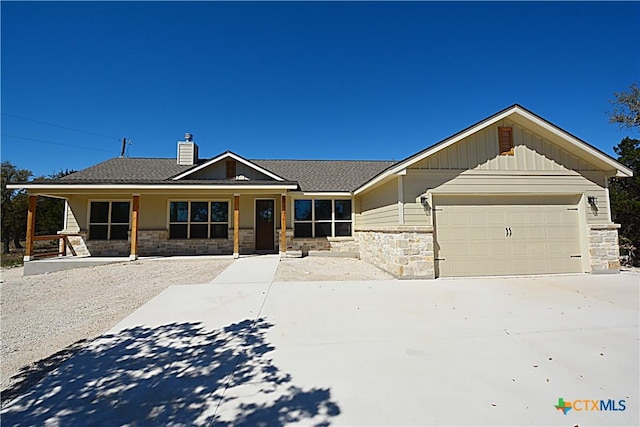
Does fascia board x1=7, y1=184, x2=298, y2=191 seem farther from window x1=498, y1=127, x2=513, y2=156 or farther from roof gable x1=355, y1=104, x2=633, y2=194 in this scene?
window x1=498, y1=127, x2=513, y2=156

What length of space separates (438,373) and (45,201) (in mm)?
26198

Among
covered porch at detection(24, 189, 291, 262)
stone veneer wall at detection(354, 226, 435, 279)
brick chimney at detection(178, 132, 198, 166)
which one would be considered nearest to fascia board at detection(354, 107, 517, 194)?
stone veneer wall at detection(354, 226, 435, 279)

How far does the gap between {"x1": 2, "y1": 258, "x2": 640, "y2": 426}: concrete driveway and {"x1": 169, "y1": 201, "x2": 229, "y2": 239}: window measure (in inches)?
288

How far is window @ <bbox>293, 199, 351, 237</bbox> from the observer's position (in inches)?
499

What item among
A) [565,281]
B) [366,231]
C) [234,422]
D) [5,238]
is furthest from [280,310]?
[5,238]

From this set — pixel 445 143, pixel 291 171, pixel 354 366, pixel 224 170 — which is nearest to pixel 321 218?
pixel 291 171

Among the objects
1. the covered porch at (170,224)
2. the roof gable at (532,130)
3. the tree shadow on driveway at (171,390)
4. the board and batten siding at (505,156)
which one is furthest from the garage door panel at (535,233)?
the covered porch at (170,224)

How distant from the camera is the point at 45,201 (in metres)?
19.5

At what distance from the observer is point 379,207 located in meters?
9.83

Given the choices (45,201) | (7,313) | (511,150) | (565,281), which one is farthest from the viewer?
(45,201)

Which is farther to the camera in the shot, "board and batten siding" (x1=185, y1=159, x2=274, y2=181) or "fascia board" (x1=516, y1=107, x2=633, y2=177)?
"board and batten siding" (x1=185, y1=159, x2=274, y2=181)

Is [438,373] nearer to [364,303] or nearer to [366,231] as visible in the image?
[364,303]

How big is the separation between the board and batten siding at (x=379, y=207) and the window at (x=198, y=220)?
603cm

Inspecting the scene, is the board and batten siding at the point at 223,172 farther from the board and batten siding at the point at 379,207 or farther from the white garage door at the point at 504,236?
the white garage door at the point at 504,236
